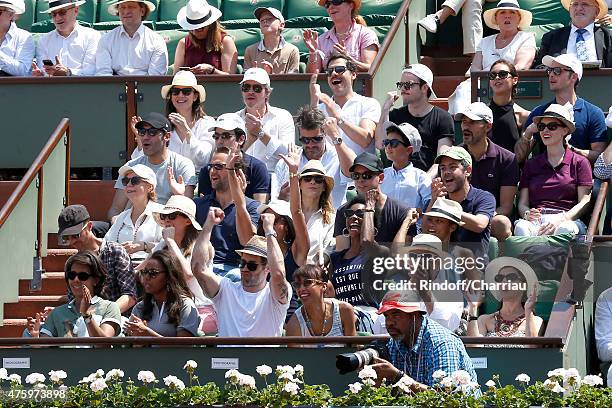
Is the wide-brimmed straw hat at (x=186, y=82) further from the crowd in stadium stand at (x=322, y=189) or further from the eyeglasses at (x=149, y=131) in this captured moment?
the eyeglasses at (x=149, y=131)

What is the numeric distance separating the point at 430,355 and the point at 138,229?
368 cm

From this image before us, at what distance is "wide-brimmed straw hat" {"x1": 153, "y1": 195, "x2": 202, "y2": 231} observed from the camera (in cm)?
1312

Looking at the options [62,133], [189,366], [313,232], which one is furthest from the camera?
[62,133]

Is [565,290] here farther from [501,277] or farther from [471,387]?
[471,387]

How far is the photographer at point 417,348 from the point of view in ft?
34.9

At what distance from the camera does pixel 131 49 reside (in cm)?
1623

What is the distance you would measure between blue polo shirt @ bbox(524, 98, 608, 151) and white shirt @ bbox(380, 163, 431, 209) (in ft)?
3.69

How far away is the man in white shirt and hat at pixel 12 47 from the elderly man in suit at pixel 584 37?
4.76 metres

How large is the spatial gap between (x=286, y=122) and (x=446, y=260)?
3.21m

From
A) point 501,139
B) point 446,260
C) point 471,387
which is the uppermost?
point 501,139

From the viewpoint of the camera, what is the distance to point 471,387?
10.3 meters

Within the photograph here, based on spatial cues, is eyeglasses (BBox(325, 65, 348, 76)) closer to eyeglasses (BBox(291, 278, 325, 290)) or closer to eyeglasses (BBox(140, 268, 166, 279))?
eyeglasses (BBox(140, 268, 166, 279))

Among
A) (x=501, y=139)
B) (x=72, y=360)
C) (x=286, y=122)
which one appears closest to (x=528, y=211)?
(x=501, y=139)

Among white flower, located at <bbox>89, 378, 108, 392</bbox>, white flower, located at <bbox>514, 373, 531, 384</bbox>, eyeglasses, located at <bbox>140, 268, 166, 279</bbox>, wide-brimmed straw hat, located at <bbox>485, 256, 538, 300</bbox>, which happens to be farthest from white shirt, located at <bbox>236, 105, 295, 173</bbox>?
white flower, located at <bbox>514, 373, 531, 384</bbox>
